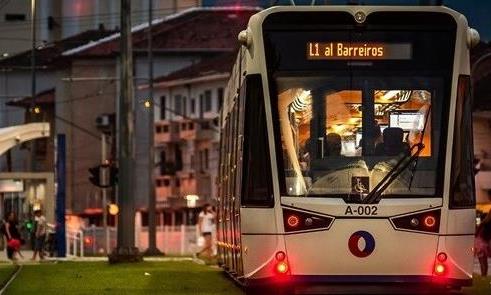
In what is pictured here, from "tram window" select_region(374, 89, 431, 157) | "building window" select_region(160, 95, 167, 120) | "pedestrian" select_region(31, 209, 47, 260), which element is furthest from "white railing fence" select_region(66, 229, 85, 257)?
"tram window" select_region(374, 89, 431, 157)

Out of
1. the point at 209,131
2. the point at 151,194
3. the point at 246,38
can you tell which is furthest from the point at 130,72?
the point at 209,131

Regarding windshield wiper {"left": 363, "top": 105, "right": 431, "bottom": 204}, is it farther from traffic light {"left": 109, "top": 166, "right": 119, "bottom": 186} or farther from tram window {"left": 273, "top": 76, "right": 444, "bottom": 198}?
traffic light {"left": 109, "top": 166, "right": 119, "bottom": 186}

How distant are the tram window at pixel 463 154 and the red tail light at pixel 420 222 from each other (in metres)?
0.26

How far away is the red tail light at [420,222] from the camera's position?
17781mm

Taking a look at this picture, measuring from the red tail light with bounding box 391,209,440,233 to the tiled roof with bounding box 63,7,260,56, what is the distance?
246 feet

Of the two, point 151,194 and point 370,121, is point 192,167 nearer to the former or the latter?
point 151,194

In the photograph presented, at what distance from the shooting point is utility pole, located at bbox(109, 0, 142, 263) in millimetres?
37000

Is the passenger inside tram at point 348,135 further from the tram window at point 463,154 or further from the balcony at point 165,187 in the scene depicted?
the balcony at point 165,187

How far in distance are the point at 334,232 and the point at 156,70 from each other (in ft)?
262

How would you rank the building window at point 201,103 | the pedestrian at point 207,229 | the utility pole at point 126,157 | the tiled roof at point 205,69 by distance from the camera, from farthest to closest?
the building window at point 201,103 → the tiled roof at point 205,69 → the pedestrian at point 207,229 → the utility pole at point 126,157

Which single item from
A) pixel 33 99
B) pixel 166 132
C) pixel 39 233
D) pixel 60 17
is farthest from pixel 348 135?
pixel 166 132

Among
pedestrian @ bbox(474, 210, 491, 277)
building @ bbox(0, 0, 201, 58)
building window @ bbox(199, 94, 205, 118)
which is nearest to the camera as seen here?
pedestrian @ bbox(474, 210, 491, 277)

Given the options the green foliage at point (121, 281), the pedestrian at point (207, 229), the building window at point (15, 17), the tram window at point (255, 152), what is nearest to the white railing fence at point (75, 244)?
the pedestrian at point (207, 229)

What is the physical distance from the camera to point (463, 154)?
713 inches
